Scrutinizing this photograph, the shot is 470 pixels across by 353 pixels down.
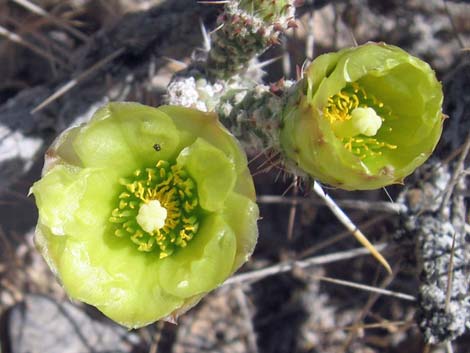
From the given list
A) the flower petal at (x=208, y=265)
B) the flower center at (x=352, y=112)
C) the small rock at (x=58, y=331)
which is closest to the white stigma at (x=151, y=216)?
the flower petal at (x=208, y=265)

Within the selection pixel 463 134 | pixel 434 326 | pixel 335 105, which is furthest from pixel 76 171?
pixel 463 134

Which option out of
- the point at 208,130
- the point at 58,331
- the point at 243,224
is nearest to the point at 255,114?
the point at 208,130

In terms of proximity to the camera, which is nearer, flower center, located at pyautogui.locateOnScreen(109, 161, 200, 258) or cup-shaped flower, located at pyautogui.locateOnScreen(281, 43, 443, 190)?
cup-shaped flower, located at pyautogui.locateOnScreen(281, 43, 443, 190)

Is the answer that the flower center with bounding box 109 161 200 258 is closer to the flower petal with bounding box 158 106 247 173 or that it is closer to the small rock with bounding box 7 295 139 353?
the flower petal with bounding box 158 106 247 173

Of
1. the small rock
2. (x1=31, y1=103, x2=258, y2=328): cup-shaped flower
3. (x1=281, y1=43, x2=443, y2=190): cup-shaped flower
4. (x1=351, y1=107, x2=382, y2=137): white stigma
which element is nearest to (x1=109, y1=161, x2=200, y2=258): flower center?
(x1=31, y1=103, x2=258, y2=328): cup-shaped flower

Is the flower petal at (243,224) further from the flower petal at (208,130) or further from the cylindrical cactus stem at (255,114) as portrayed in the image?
the cylindrical cactus stem at (255,114)

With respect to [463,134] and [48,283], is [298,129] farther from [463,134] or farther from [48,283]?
[48,283]
